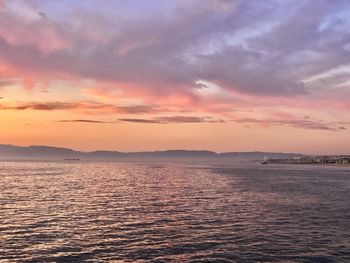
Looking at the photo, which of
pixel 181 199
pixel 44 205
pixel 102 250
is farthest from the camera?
pixel 181 199

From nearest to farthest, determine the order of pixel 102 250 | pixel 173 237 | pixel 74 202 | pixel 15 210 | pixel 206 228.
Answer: pixel 102 250, pixel 173 237, pixel 206 228, pixel 15 210, pixel 74 202

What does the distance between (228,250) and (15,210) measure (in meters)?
36.3

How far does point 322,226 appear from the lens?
48625mm

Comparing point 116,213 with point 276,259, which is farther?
point 116,213

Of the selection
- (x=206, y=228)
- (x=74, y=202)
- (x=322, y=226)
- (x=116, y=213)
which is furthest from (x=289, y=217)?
(x=74, y=202)

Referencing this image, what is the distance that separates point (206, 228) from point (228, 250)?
9899mm

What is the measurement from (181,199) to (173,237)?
3341cm

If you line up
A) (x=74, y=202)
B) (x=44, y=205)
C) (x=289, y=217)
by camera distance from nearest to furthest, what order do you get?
1. (x=289, y=217)
2. (x=44, y=205)
3. (x=74, y=202)

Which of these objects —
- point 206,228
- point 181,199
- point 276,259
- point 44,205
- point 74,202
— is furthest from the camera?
point 181,199

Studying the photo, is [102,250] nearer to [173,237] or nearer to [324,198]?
[173,237]

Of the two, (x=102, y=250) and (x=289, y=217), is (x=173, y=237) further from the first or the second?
(x=289, y=217)

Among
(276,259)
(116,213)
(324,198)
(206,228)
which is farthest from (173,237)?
(324,198)

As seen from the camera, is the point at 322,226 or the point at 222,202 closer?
the point at 322,226

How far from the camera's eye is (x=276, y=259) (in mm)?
34125
